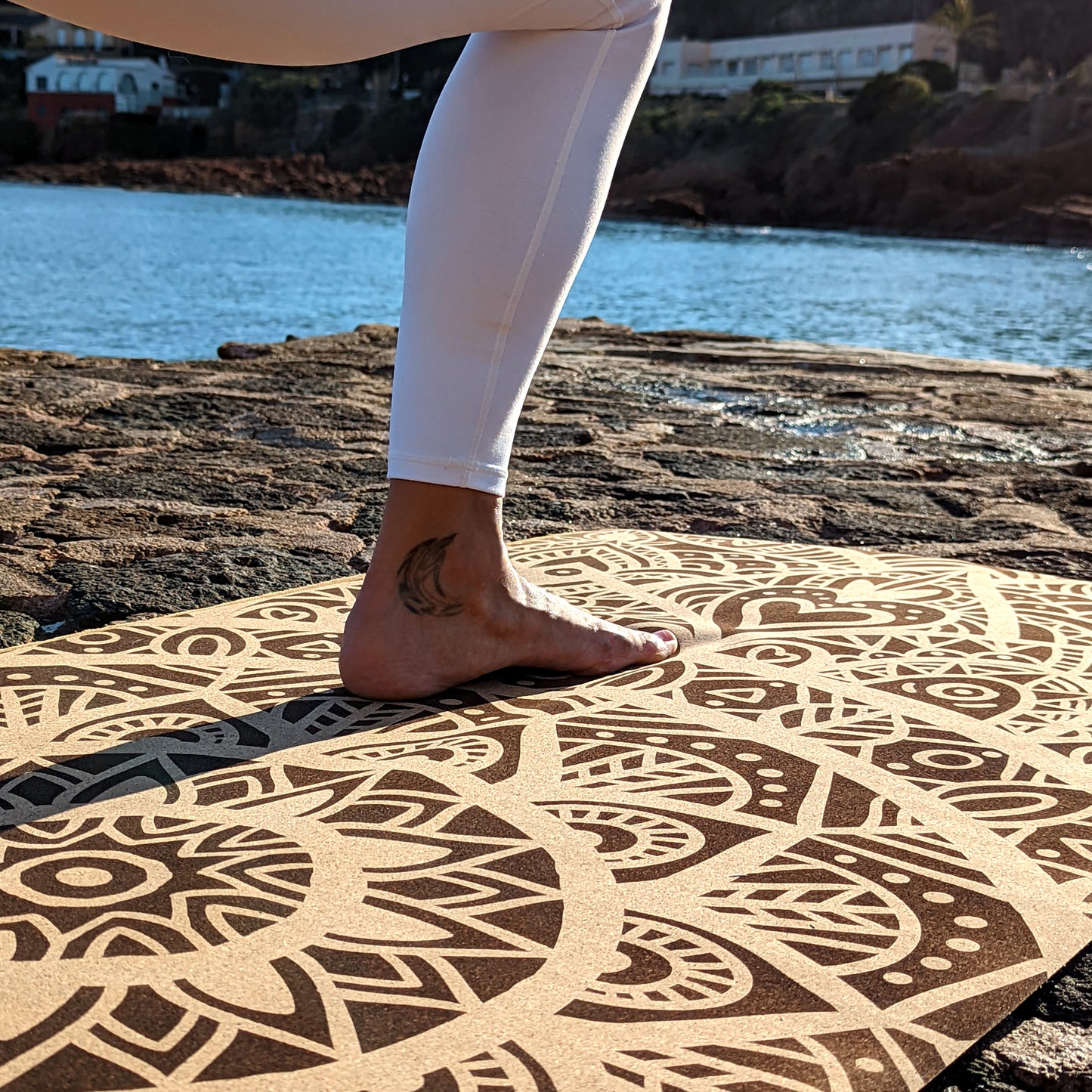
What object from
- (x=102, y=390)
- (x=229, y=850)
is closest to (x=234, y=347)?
(x=102, y=390)

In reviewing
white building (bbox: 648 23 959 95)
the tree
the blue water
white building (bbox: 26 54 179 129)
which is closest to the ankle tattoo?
the blue water

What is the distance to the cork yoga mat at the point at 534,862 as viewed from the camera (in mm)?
891

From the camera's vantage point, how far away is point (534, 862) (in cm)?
115

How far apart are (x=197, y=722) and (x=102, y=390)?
2875mm

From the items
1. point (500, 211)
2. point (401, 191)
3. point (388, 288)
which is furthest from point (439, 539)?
point (401, 191)

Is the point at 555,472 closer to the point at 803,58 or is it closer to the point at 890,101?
the point at 890,101

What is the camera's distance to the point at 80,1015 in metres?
0.90

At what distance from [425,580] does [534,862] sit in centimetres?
47

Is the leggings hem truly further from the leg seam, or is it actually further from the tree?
the tree

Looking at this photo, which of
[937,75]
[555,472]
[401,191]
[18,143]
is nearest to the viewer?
[555,472]

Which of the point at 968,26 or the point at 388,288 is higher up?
the point at 968,26

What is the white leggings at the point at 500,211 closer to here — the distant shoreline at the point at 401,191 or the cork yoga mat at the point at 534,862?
the cork yoga mat at the point at 534,862

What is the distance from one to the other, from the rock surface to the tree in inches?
3138

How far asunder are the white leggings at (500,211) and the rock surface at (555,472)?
71 cm
